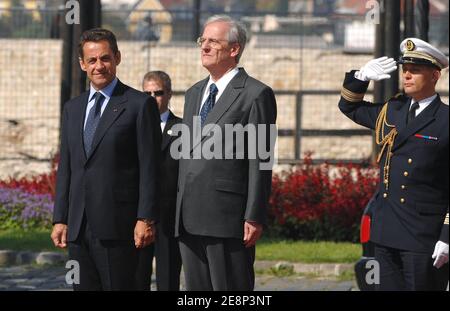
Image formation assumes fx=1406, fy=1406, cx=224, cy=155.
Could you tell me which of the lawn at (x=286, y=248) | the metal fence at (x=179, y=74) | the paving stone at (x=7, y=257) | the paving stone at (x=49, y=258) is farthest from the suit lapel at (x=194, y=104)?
the metal fence at (x=179, y=74)

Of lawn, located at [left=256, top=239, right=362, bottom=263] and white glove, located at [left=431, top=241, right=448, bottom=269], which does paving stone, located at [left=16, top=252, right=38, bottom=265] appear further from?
white glove, located at [left=431, top=241, right=448, bottom=269]

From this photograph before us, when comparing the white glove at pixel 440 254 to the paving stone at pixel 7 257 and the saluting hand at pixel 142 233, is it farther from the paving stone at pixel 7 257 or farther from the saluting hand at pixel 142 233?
the paving stone at pixel 7 257

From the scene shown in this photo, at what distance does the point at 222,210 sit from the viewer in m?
8.25

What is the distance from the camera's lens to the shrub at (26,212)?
16.9 meters

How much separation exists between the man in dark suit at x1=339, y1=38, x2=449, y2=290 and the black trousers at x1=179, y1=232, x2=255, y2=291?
792mm

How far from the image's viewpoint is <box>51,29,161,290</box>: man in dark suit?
8.13m

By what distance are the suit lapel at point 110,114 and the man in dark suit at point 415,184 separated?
153 cm

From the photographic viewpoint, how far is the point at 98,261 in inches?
320

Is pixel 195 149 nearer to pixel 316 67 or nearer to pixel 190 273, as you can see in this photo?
pixel 190 273

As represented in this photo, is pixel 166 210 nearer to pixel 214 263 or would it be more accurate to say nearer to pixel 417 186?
pixel 214 263

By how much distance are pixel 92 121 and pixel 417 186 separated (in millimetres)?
1948

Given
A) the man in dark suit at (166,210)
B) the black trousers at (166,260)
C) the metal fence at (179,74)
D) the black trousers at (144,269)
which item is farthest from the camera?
the metal fence at (179,74)

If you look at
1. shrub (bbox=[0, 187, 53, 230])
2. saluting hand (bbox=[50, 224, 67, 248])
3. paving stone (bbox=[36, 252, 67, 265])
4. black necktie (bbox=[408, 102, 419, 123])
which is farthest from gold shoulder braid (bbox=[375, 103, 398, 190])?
shrub (bbox=[0, 187, 53, 230])

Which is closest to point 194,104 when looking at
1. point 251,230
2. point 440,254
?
point 251,230
